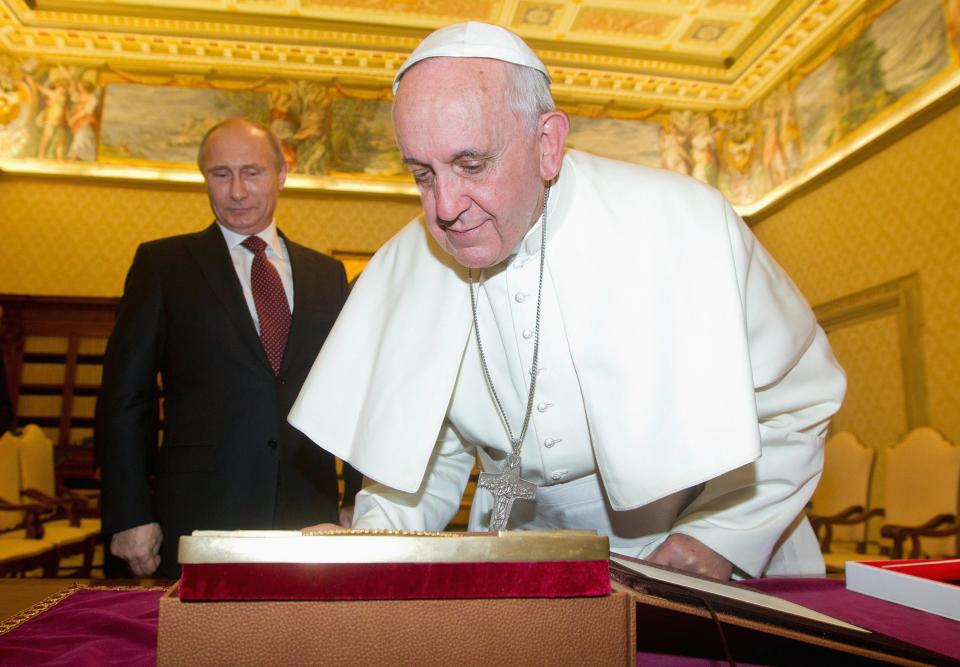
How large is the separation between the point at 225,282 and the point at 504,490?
1807 mm

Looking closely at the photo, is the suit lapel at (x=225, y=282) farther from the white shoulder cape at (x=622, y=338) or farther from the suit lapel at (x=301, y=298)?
the white shoulder cape at (x=622, y=338)

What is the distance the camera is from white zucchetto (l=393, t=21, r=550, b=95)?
159 cm

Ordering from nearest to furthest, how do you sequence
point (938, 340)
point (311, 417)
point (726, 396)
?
1. point (726, 396)
2. point (311, 417)
3. point (938, 340)

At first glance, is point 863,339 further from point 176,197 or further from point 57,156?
point 57,156

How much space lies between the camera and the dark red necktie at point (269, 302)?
2.91 meters

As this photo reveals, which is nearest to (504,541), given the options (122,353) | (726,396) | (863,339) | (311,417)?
(726,396)

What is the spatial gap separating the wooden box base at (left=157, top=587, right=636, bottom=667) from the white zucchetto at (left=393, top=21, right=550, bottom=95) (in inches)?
48.4

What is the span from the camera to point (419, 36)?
1105cm

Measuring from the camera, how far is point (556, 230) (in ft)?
5.76

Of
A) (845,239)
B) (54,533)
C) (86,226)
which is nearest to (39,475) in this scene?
(54,533)

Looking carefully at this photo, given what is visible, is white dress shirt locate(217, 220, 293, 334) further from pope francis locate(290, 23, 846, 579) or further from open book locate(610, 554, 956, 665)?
open book locate(610, 554, 956, 665)

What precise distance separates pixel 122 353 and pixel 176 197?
30.5 ft

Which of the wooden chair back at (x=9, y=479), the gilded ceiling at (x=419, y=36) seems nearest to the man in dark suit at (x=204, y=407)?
the wooden chair back at (x=9, y=479)

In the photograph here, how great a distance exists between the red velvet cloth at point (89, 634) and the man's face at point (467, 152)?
2.89 feet
